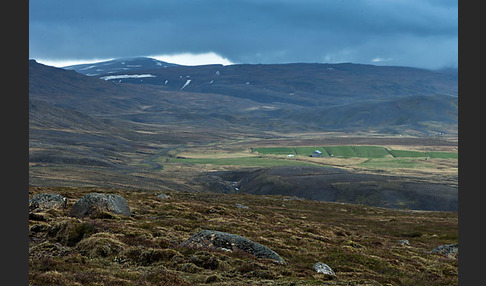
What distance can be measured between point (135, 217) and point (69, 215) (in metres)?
6.39

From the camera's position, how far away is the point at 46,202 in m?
41.7

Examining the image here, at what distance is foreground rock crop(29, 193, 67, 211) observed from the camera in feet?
134

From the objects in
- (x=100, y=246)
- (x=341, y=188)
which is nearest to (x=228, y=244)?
(x=100, y=246)


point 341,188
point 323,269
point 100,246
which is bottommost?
point 341,188

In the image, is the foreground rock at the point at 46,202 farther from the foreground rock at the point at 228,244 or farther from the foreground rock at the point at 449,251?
the foreground rock at the point at 449,251

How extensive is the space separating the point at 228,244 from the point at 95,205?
14.1m

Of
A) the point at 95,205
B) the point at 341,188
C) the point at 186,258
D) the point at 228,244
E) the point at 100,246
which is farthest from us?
the point at 341,188

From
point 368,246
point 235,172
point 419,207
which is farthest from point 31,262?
point 235,172

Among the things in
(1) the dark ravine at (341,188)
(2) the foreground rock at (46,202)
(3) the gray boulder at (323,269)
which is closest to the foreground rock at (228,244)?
(3) the gray boulder at (323,269)

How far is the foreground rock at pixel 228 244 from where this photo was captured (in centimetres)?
2988

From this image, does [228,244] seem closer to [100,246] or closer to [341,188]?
[100,246]

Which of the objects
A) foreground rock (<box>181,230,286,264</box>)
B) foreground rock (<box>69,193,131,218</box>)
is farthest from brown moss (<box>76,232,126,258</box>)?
foreground rock (<box>69,193,131,218</box>)

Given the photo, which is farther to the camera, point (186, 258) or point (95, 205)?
point (95, 205)

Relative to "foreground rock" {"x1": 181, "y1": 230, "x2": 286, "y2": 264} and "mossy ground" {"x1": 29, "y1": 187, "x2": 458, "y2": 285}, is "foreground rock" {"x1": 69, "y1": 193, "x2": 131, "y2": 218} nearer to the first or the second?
"mossy ground" {"x1": 29, "y1": 187, "x2": 458, "y2": 285}
